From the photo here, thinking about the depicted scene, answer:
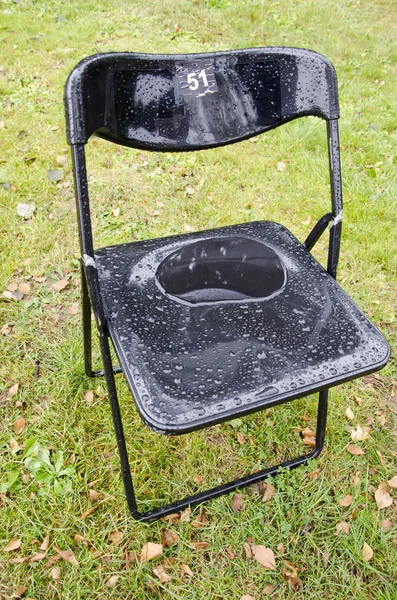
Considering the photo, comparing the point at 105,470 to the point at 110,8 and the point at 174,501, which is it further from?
the point at 110,8

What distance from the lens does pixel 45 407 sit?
179 cm

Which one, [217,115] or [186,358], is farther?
[217,115]

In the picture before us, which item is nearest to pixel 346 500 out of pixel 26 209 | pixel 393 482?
pixel 393 482

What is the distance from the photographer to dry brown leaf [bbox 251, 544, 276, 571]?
4.66 ft

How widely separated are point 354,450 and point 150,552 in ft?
2.72

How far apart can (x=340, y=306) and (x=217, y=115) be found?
0.68 metres

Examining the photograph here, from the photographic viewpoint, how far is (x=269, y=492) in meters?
1.59

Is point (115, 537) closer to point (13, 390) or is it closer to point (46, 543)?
point (46, 543)

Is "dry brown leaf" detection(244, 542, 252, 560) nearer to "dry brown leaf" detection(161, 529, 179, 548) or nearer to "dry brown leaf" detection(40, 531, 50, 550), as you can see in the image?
"dry brown leaf" detection(161, 529, 179, 548)

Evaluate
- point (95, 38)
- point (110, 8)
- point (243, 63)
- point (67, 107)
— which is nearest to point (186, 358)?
point (67, 107)

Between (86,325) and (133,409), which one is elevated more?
(86,325)

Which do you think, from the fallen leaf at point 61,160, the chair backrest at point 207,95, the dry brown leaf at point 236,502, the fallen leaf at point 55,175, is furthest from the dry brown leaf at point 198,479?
the fallen leaf at point 61,160

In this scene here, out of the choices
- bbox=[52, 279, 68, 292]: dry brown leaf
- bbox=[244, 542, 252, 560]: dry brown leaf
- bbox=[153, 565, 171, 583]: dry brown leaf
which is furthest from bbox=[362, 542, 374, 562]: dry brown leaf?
bbox=[52, 279, 68, 292]: dry brown leaf

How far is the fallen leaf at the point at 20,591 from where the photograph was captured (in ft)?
4.36
